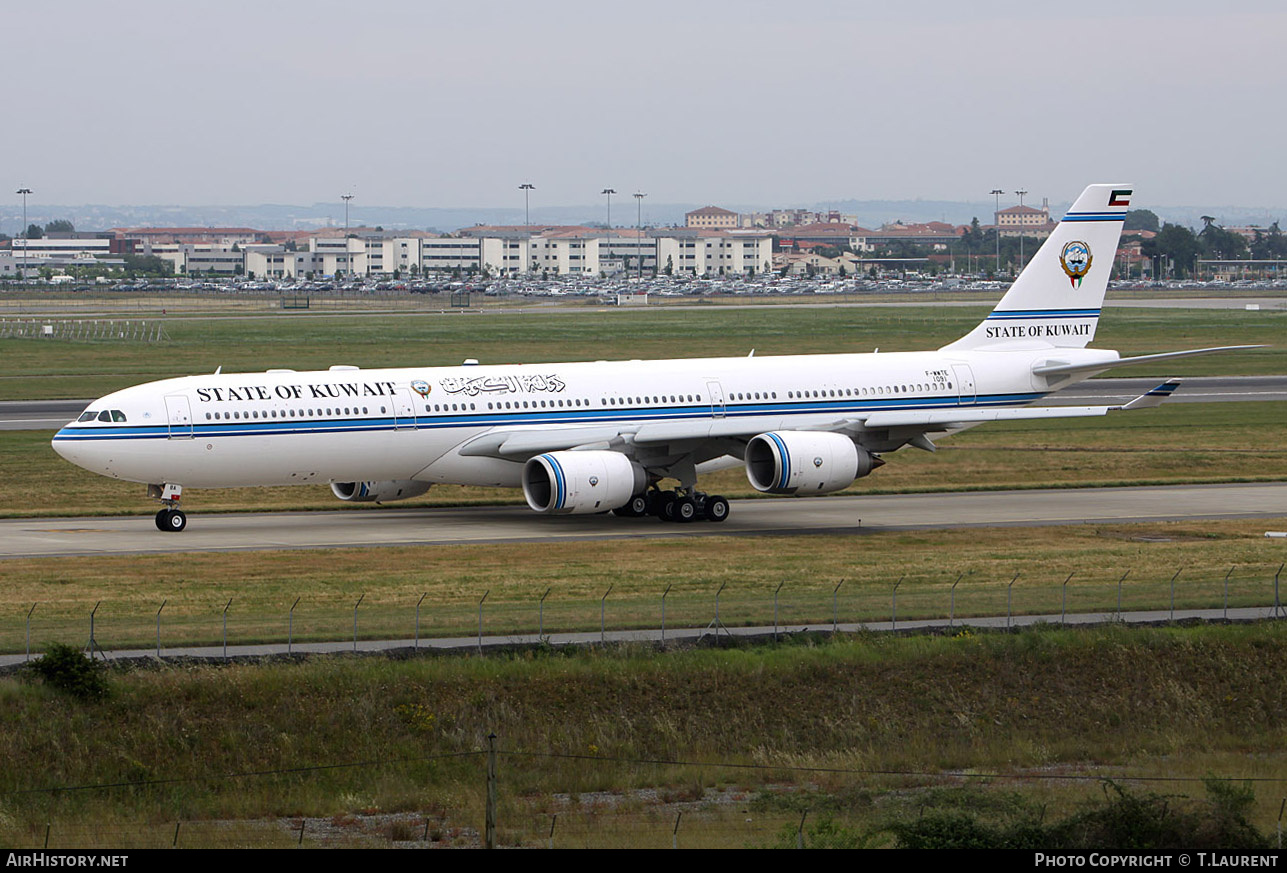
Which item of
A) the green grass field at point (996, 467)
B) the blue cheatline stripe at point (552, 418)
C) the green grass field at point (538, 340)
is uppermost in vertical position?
the blue cheatline stripe at point (552, 418)

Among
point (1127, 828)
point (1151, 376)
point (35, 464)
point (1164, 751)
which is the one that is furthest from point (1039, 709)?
point (1151, 376)

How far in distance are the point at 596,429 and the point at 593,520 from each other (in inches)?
122

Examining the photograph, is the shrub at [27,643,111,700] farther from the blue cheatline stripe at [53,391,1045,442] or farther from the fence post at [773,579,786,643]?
the blue cheatline stripe at [53,391,1045,442]

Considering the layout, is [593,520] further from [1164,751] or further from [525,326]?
[525,326]

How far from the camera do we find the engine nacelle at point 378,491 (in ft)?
174

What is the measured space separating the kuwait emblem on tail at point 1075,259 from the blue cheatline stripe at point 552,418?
4508mm

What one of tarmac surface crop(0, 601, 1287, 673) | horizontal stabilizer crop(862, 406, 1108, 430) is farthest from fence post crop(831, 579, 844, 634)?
horizontal stabilizer crop(862, 406, 1108, 430)

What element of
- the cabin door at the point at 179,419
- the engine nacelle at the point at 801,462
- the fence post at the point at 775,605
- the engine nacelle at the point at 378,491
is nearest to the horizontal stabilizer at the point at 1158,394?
the engine nacelle at the point at 801,462

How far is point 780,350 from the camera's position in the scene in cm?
11975

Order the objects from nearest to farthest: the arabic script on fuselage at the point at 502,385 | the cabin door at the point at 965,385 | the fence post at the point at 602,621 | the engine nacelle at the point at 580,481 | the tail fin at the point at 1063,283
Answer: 1. the fence post at the point at 602,621
2. the engine nacelle at the point at 580,481
3. the arabic script on fuselage at the point at 502,385
4. the cabin door at the point at 965,385
5. the tail fin at the point at 1063,283

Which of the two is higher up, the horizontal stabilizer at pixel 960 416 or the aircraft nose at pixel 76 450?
the horizontal stabilizer at pixel 960 416

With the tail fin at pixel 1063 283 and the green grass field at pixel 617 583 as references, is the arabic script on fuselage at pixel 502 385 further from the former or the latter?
the tail fin at pixel 1063 283

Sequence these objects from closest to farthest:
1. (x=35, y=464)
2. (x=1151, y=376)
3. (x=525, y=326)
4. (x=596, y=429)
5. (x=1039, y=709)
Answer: (x=1039, y=709) → (x=596, y=429) → (x=35, y=464) → (x=1151, y=376) → (x=525, y=326)
